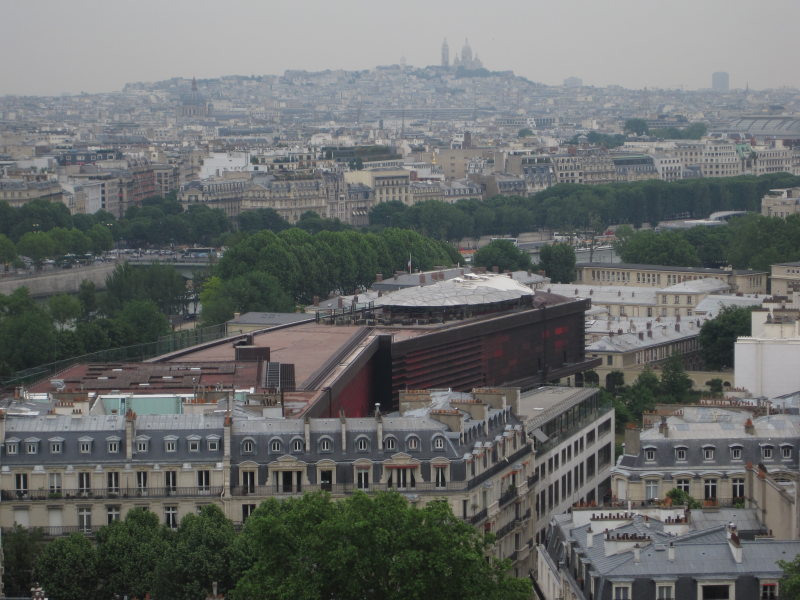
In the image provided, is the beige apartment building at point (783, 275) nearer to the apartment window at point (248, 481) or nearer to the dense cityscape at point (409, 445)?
the dense cityscape at point (409, 445)

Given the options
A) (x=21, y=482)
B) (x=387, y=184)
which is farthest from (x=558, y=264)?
(x=21, y=482)

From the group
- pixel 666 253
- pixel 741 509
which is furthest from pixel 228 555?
pixel 666 253

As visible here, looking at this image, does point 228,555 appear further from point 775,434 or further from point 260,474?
point 775,434

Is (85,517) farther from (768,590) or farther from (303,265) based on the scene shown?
(303,265)

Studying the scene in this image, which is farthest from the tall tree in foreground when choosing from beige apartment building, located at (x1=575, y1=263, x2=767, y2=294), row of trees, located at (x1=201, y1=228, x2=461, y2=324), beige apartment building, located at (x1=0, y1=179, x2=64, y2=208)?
beige apartment building, located at (x1=0, y1=179, x2=64, y2=208)

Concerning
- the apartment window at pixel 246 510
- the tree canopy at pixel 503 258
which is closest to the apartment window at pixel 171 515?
the apartment window at pixel 246 510

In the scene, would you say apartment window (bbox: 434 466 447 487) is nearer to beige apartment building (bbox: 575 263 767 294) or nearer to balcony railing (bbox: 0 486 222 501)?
balcony railing (bbox: 0 486 222 501)
